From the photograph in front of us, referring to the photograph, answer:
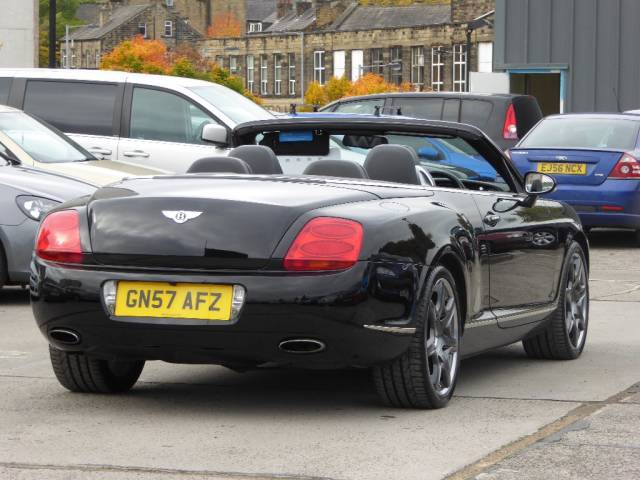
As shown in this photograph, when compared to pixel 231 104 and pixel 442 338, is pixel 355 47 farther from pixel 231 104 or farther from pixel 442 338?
pixel 442 338

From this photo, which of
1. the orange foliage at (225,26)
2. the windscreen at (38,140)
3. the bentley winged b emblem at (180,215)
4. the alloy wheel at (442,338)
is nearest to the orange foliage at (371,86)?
the orange foliage at (225,26)

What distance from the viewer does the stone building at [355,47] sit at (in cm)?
12719

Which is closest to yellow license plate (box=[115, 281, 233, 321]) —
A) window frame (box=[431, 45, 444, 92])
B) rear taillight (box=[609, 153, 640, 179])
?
rear taillight (box=[609, 153, 640, 179])

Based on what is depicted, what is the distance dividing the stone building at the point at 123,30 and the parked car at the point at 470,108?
138502 mm

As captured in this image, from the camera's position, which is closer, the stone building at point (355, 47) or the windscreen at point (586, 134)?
the windscreen at point (586, 134)

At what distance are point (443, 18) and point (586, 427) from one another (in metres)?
134

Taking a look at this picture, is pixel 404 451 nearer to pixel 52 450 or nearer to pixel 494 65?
pixel 52 450

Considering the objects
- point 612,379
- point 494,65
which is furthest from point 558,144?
point 494,65

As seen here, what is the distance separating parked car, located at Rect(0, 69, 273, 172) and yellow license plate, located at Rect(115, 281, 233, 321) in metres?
9.66

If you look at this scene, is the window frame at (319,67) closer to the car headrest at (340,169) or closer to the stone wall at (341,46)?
the stone wall at (341,46)

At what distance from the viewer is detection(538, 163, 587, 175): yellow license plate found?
18.3 m

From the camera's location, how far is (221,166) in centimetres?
781

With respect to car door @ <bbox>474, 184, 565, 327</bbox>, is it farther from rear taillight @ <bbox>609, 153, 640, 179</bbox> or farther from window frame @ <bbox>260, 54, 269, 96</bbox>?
window frame @ <bbox>260, 54, 269, 96</bbox>

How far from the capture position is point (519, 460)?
19.5 feet
